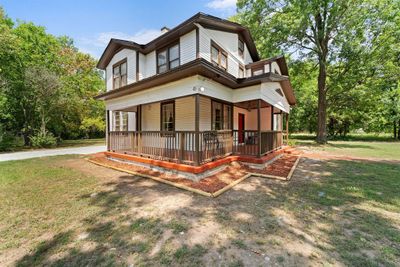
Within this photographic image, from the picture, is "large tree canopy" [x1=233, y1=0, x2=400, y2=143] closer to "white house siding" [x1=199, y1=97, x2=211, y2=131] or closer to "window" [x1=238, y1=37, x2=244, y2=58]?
"window" [x1=238, y1=37, x2=244, y2=58]

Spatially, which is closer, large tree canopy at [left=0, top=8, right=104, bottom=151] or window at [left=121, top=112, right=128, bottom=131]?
window at [left=121, top=112, right=128, bottom=131]

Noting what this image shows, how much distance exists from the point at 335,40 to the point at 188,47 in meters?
16.6

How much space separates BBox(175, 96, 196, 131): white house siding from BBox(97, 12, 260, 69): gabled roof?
315 cm

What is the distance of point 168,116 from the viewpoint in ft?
34.7

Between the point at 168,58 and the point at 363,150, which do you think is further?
the point at 363,150

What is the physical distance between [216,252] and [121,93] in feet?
30.1

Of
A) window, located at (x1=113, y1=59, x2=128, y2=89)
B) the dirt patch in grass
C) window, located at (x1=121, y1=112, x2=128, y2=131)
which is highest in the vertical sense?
window, located at (x1=113, y1=59, x2=128, y2=89)

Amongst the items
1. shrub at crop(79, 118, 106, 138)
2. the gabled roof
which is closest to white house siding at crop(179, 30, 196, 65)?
the gabled roof

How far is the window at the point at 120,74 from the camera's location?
11988 millimetres

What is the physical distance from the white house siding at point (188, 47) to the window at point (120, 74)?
188 inches

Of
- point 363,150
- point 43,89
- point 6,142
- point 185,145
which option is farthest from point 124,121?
point 363,150

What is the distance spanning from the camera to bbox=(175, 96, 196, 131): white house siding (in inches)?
380

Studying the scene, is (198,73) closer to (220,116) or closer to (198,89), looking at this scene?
(198,89)

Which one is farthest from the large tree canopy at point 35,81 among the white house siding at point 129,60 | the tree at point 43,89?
the white house siding at point 129,60
